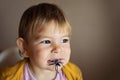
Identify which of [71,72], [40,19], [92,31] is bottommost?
[71,72]

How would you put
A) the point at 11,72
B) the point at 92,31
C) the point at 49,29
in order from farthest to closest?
1. the point at 92,31
2. the point at 11,72
3. the point at 49,29

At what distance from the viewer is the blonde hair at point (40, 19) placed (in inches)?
37.0

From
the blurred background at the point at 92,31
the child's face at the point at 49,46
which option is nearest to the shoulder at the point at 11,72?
the child's face at the point at 49,46

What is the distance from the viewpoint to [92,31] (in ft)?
4.17

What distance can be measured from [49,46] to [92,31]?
388 mm

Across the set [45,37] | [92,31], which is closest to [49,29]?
[45,37]

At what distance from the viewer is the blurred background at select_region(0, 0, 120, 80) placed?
1220mm

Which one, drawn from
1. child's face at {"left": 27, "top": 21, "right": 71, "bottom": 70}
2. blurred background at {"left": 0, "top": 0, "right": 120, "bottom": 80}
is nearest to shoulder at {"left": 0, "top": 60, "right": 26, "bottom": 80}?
child's face at {"left": 27, "top": 21, "right": 71, "bottom": 70}

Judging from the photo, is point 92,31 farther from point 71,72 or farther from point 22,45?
point 22,45

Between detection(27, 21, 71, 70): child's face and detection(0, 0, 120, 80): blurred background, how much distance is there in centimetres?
33

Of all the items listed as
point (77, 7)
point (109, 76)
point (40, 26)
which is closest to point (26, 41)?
point (40, 26)

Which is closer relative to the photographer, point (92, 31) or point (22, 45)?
point (22, 45)

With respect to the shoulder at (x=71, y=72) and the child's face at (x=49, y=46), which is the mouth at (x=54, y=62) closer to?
the child's face at (x=49, y=46)

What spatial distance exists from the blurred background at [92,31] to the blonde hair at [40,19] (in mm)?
307
